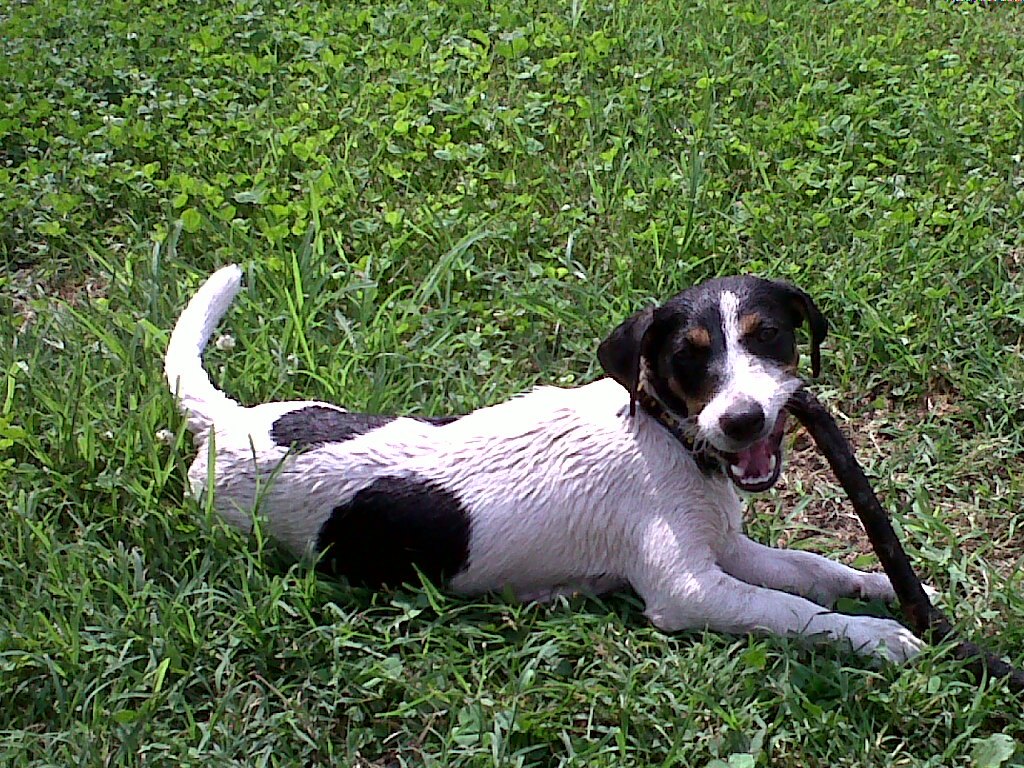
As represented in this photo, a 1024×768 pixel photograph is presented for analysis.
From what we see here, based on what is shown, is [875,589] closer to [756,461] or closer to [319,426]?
[756,461]

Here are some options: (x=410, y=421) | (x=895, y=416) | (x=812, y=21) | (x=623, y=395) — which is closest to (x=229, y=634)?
(x=410, y=421)

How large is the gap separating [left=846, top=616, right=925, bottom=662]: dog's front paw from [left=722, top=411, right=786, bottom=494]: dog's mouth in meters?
0.40

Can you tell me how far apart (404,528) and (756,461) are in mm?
884

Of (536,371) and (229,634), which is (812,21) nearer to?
(536,371)

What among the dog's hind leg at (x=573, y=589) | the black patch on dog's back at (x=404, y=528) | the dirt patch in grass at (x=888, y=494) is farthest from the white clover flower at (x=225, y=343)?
the dirt patch in grass at (x=888, y=494)

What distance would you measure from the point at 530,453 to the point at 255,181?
224 cm

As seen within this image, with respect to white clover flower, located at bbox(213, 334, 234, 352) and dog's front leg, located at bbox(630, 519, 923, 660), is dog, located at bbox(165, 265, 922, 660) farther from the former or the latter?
white clover flower, located at bbox(213, 334, 234, 352)

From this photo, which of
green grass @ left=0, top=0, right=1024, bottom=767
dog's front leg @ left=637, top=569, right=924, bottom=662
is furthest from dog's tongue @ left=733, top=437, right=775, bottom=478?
green grass @ left=0, top=0, right=1024, bottom=767

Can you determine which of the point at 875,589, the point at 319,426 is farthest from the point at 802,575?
the point at 319,426

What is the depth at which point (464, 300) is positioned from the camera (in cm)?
451

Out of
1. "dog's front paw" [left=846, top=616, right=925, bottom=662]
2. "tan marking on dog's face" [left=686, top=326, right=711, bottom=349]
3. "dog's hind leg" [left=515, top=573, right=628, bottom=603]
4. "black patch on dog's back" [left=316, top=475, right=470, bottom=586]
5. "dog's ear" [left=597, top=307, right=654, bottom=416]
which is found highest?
"tan marking on dog's face" [left=686, top=326, right=711, bottom=349]

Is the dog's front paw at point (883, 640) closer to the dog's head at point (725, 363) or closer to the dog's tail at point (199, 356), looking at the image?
the dog's head at point (725, 363)

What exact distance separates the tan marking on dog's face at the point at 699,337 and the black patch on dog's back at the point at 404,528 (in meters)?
0.71

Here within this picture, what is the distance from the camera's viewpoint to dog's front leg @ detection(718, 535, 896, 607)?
130 inches
